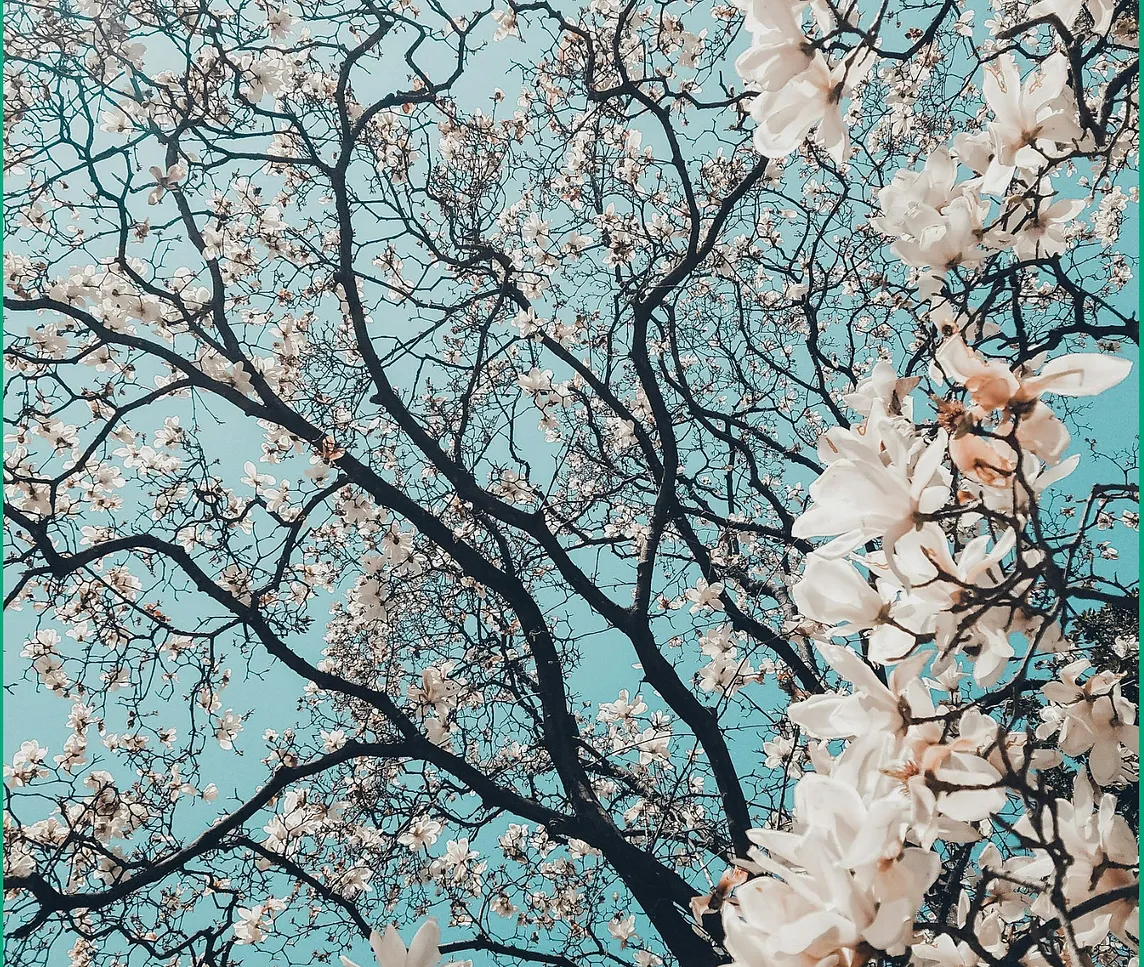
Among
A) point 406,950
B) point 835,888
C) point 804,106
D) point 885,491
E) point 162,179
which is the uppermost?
point 162,179

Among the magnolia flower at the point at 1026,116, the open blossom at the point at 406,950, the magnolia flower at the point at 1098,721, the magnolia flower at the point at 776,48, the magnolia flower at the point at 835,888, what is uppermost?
the magnolia flower at the point at 776,48

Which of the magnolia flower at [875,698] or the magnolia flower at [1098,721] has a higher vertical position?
the magnolia flower at [875,698]

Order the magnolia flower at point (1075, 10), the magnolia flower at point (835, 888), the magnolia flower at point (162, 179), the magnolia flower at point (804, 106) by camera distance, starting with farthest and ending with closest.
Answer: the magnolia flower at point (162, 179), the magnolia flower at point (804, 106), the magnolia flower at point (1075, 10), the magnolia flower at point (835, 888)

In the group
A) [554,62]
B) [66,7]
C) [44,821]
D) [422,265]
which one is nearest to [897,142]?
[554,62]

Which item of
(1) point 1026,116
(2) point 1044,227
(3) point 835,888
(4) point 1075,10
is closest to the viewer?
(3) point 835,888

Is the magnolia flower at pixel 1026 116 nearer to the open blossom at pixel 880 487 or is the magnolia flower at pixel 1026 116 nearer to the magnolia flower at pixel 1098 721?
the open blossom at pixel 880 487

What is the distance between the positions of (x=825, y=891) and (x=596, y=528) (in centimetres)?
344

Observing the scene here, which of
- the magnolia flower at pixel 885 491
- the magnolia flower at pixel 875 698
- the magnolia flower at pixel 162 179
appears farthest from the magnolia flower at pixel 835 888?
the magnolia flower at pixel 162 179

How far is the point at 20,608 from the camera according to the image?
362 centimetres

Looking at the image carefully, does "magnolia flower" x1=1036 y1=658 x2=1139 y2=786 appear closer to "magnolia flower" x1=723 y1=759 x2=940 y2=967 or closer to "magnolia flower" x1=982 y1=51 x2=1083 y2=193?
"magnolia flower" x1=723 y1=759 x2=940 y2=967

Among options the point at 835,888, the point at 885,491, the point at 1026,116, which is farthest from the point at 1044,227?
the point at 835,888

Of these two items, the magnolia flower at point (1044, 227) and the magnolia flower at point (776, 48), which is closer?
the magnolia flower at point (776, 48)

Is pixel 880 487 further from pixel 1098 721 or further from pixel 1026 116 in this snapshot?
pixel 1026 116

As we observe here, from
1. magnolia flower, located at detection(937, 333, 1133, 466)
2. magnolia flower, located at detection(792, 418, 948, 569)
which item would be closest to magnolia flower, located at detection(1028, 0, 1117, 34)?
magnolia flower, located at detection(937, 333, 1133, 466)
